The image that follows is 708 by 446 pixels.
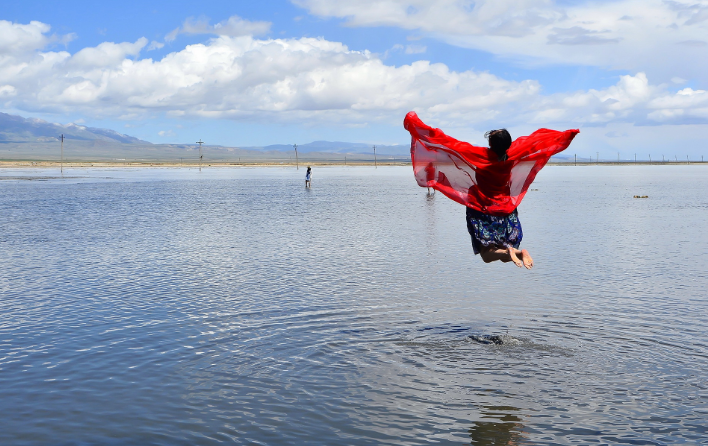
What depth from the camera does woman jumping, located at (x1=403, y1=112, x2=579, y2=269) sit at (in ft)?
29.6

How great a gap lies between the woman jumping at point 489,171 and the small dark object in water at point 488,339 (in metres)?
1.17

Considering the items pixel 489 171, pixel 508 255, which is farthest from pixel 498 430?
pixel 489 171

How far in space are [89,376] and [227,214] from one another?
24.6 metres

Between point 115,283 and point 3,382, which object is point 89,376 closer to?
point 3,382

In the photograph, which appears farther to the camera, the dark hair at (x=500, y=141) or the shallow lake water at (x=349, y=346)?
the dark hair at (x=500, y=141)

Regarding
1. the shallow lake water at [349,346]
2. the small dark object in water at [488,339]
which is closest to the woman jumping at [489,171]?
the small dark object in water at [488,339]

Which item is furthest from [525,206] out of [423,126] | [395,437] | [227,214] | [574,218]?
[395,437]

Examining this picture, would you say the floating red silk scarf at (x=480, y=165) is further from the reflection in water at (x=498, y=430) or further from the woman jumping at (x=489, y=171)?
the reflection in water at (x=498, y=430)

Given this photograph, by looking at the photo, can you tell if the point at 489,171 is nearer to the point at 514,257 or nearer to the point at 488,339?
the point at 514,257

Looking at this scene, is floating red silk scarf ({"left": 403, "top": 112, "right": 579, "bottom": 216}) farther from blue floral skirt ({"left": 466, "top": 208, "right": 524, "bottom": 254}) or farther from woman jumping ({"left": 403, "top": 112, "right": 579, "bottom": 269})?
blue floral skirt ({"left": 466, "top": 208, "right": 524, "bottom": 254})

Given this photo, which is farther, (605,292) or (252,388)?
(605,292)

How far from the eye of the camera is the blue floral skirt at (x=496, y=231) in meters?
9.18

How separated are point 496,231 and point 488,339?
1.60m

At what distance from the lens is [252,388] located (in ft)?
25.7
